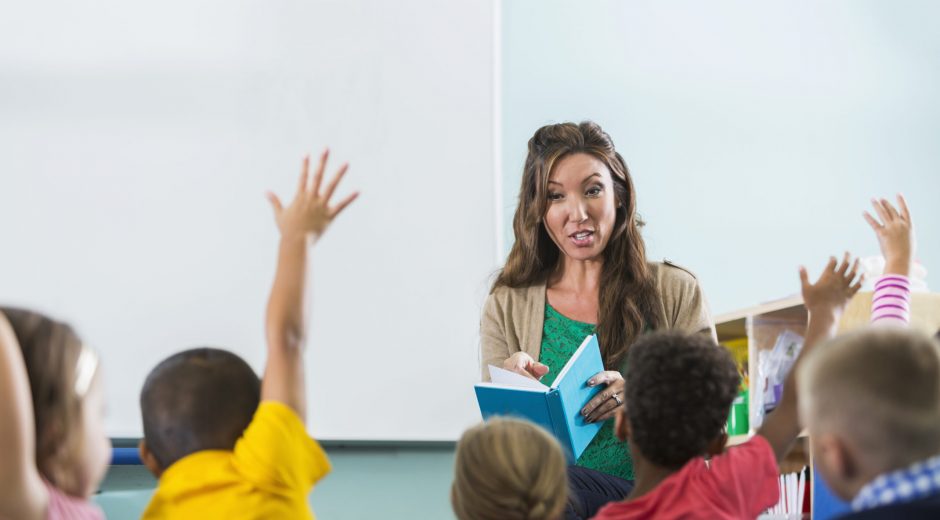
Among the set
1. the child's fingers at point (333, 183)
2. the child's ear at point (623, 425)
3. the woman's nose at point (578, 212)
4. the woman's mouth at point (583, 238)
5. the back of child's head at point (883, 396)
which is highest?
the child's fingers at point (333, 183)

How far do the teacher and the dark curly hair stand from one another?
66 cm

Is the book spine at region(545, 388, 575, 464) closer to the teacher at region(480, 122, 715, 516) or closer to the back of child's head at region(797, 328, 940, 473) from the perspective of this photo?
the teacher at region(480, 122, 715, 516)

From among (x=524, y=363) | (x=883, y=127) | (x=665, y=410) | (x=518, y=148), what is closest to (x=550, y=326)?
(x=524, y=363)

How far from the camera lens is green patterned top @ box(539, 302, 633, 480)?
237 cm

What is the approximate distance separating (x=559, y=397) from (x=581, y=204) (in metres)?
0.58

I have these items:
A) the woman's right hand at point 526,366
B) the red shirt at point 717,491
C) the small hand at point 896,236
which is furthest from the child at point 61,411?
the small hand at point 896,236

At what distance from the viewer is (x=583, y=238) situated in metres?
2.52

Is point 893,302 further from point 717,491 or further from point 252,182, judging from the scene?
point 252,182

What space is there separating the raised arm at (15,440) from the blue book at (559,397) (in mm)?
1040

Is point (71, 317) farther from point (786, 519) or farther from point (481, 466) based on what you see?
point (786, 519)

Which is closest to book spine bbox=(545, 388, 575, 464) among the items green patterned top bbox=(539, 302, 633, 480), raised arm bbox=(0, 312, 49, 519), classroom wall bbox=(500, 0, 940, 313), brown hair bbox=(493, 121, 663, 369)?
green patterned top bbox=(539, 302, 633, 480)

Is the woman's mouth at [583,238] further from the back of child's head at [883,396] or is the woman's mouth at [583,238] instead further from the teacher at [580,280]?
the back of child's head at [883,396]

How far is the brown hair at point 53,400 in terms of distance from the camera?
4.75ft

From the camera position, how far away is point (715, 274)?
12.4ft
